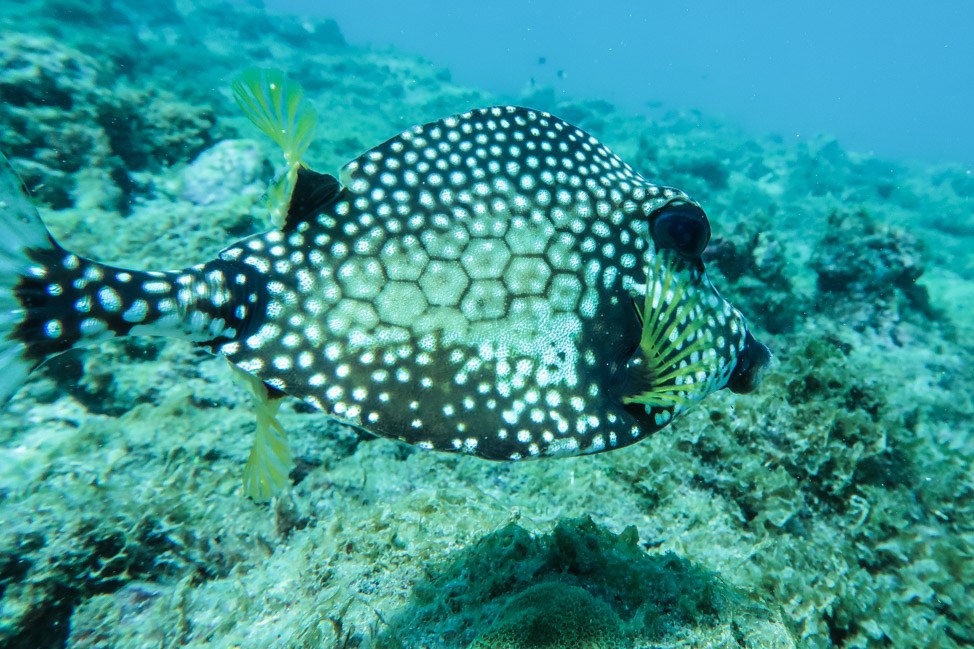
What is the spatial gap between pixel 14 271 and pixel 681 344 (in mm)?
2755

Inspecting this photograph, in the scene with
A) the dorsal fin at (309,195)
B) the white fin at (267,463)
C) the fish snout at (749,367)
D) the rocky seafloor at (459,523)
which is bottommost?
the rocky seafloor at (459,523)

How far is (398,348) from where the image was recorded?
2.21 metres

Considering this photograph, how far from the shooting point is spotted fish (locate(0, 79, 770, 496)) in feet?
7.08

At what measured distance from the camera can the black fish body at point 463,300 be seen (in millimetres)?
2160

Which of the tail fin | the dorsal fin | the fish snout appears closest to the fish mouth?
the fish snout

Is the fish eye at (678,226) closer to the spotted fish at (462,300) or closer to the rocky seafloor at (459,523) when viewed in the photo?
the spotted fish at (462,300)

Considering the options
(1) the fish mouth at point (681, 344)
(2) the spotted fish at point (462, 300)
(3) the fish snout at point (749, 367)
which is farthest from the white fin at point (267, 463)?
(3) the fish snout at point (749, 367)

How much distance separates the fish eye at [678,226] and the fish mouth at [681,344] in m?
0.07

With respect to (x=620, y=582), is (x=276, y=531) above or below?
below

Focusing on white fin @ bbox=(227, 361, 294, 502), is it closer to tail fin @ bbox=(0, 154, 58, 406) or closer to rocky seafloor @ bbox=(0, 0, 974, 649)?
rocky seafloor @ bbox=(0, 0, 974, 649)

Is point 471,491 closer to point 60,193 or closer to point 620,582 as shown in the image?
point 620,582

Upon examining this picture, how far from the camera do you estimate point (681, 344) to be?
2.50 metres

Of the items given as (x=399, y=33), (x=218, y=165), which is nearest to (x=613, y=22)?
(x=399, y=33)

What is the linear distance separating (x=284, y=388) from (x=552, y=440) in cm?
121
